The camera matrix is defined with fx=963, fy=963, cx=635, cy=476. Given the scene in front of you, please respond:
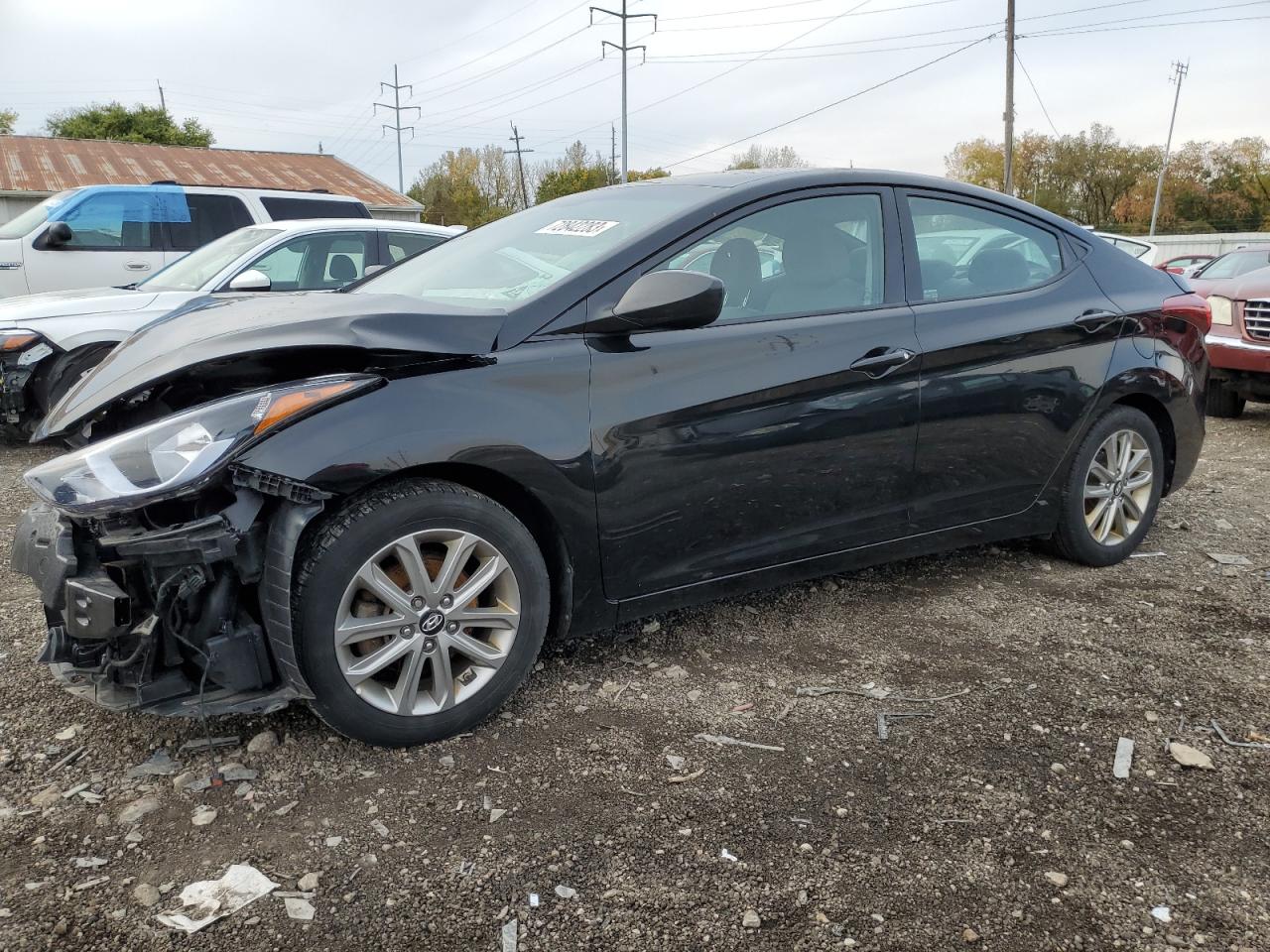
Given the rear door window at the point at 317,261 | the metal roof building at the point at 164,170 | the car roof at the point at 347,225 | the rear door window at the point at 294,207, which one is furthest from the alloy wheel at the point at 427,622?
the metal roof building at the point at 164,170

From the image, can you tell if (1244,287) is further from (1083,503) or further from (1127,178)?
(1127,178)

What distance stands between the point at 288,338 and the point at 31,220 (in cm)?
862

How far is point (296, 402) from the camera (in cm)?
250

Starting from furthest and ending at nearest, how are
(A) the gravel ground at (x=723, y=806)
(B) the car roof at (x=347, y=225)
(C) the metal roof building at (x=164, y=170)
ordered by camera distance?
(C) the metal roof building at (x=164, y=170) < (B) the car roof at (x=347, y=225) < (A) the gravel ground at (x=723, y=806)

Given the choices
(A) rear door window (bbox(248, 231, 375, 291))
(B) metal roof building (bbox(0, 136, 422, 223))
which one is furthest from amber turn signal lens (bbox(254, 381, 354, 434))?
(B) metal roof building (bbox(0, 136, 422, 223))

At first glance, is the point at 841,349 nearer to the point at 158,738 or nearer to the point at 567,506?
the point at 567,506

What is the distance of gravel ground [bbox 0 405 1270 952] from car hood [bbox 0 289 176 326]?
387cm

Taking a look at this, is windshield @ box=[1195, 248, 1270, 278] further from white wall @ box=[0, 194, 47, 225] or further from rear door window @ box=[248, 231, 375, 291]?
white wall @ box=[0, 194, 47, 225]

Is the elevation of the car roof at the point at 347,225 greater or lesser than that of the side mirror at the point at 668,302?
greater

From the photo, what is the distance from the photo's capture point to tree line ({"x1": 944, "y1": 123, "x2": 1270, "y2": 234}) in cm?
6631

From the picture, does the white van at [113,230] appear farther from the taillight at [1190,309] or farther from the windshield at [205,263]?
the taillight at [1190,309]

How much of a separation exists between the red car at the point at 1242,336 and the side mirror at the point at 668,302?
6495mm

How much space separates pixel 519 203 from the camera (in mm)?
74000

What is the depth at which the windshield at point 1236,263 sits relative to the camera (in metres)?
12.8
